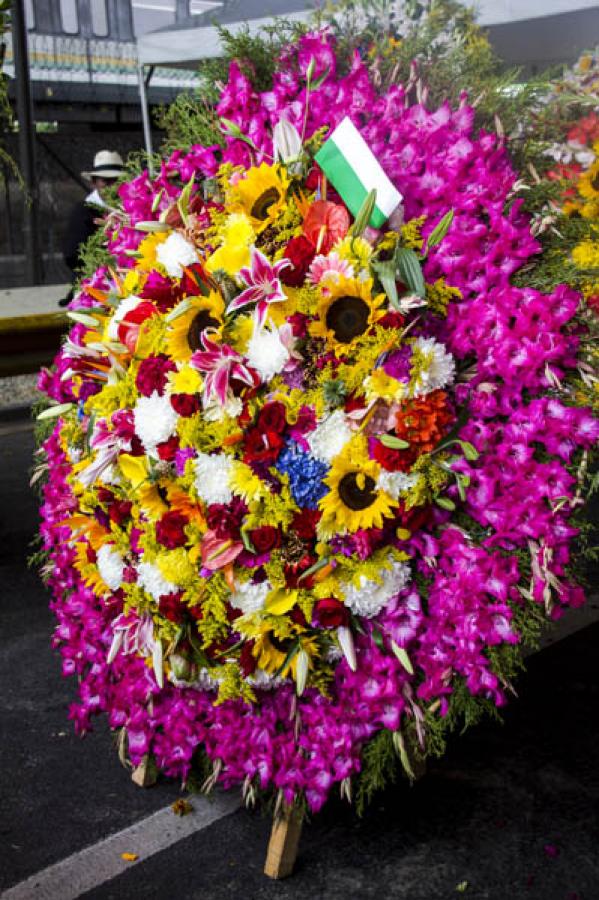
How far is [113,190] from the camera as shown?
3.07m

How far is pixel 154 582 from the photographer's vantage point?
240cm

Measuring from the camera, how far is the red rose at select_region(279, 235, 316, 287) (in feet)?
7.46

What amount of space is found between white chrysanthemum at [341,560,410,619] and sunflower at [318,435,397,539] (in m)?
0.11

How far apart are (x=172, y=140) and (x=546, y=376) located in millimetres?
1286

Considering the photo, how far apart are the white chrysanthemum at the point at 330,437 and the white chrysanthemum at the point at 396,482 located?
0.11m

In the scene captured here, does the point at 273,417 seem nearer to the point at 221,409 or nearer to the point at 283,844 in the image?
the point at 221,409

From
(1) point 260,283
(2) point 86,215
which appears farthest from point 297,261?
(2) point 86,215

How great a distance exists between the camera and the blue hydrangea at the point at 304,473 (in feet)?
7.34

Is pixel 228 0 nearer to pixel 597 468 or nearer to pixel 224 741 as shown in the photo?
pixel 597 468

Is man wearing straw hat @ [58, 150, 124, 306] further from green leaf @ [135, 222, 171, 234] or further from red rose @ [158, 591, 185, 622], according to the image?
red rose @ [158, 591, 185, 622]

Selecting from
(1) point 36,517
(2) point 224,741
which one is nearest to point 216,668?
(2) point 224,741

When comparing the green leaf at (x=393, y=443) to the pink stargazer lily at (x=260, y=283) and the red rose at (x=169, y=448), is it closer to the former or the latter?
the pink stargazer lily at (x=260, y=283)

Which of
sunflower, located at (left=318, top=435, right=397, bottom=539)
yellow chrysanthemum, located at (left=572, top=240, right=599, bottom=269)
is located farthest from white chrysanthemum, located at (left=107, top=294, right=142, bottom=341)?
yellow chrysanthemum, located at (left=572, top=240, right=599, bottom=269)

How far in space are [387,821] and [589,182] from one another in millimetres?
2376
